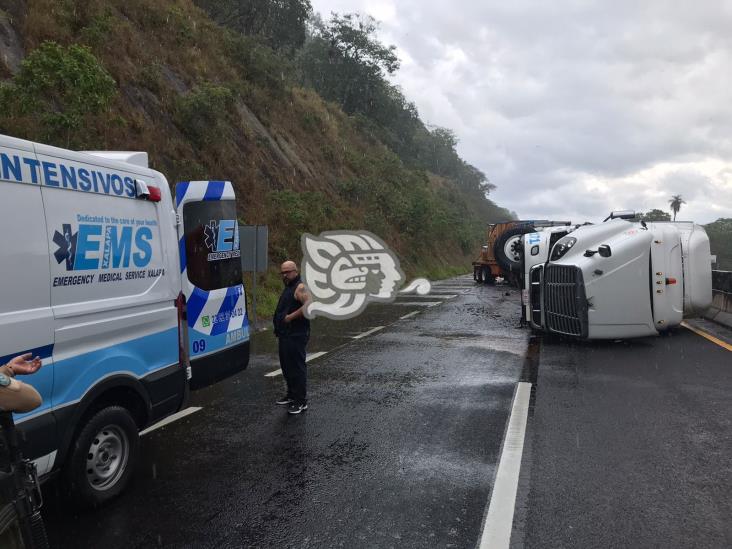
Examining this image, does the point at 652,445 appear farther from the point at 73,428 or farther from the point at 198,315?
the point at 73,428

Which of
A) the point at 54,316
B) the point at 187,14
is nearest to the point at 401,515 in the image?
the point at 54,316

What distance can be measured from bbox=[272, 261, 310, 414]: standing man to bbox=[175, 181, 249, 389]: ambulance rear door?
0.67m

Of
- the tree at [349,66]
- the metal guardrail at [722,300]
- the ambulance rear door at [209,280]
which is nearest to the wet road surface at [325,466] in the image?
the ambulance rear door at [209,280]

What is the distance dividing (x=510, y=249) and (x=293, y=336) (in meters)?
19.2

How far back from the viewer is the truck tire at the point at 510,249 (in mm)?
23875

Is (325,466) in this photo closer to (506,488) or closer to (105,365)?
(506,488)

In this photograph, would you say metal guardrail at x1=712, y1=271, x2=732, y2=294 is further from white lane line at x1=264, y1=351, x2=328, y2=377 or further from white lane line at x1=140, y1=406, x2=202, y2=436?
white lane line at x1=140, y1=406, x2=202, y2=436

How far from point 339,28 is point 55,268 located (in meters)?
47.9

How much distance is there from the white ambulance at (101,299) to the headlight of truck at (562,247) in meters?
7.49

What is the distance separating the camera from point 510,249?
24172 millimetres

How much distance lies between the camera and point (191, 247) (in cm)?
519

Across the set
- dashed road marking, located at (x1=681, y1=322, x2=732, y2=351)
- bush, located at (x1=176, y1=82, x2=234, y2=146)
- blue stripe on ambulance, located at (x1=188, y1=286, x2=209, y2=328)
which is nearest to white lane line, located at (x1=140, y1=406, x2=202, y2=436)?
blue stripe on ambulance, located at (x1=188, y1=286, x2=209, y2=328)

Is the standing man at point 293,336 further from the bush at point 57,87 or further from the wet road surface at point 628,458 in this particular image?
the bush at point 57,87

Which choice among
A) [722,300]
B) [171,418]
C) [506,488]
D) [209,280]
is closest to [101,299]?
[209,280]
